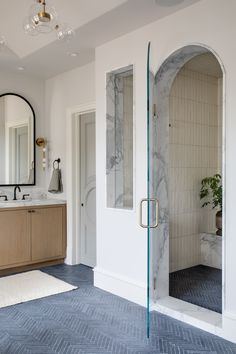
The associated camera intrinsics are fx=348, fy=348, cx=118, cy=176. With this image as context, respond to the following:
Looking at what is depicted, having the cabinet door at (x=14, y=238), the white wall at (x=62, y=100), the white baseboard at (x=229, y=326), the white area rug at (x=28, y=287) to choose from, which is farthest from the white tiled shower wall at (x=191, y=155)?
the cabinet door at (x=14, y=238)

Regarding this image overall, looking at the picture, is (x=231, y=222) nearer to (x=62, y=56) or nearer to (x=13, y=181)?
(x=62, y=56)

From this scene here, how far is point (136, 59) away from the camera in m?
3.47

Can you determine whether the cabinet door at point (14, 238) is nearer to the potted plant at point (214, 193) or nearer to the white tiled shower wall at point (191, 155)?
the white tiled shower wall at point (191, 155)

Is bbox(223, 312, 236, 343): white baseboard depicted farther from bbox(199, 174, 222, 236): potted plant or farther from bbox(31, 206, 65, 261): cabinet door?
bbox(31, 206, 65, 261): cabinet door

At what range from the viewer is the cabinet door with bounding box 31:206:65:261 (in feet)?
15.1

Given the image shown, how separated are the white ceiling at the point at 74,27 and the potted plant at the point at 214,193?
7.31ft

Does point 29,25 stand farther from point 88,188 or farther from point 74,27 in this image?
point 88,188

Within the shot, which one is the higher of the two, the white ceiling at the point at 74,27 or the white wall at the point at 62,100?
the white ceiling at the point at 74,27

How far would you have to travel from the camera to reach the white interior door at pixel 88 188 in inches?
184

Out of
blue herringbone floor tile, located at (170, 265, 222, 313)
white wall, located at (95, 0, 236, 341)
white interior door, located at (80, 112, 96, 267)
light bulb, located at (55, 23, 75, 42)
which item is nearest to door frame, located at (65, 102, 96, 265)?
white interior door, located at (80, 112, 96, 267)

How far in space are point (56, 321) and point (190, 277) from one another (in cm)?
187

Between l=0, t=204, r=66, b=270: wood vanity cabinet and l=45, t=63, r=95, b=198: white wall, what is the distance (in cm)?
42

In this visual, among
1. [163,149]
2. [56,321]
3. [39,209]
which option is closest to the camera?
[56,321]

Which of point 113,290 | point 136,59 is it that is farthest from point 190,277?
point 136,59
